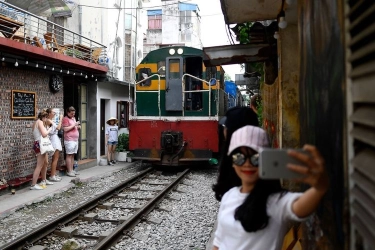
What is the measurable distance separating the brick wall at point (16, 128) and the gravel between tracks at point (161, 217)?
1341mm

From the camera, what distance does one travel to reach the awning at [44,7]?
12.4 metres

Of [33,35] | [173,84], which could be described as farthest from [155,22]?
[173,84]

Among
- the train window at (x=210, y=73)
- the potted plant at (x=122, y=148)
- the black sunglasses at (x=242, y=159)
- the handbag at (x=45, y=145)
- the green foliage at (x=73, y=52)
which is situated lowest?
the potted plant at (x=122, y=148)

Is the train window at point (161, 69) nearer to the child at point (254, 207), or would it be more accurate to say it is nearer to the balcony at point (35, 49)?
the balcony at point (35, 49)

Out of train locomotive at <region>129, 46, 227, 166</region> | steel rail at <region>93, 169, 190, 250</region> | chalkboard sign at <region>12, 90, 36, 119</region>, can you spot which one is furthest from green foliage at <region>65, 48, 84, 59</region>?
steel rail at <region>93, 169, 190, 250</region>

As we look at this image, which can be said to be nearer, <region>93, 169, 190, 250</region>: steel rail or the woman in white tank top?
<region>93, 169, 190, 250</region>: steel rail

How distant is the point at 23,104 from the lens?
9352 millimetres

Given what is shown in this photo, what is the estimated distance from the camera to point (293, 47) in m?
4.52

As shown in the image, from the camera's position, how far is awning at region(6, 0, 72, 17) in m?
12.4

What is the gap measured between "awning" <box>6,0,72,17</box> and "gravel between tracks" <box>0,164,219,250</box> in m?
6.42

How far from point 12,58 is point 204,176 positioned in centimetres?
583

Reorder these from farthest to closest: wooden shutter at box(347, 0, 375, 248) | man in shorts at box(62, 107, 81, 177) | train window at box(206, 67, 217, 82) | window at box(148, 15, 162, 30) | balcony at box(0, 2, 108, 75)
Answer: window at box(148, 15, 162, 30), train window at box(206, 67, 217, 82), man in shorts at box(62, 107, 81, 177), balcony at box(0, 2, 108, 75), wooden shutter at box(347, 0, 375, 248)

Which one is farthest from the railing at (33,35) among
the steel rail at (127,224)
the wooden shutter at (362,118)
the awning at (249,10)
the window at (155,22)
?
the window at (155,22)

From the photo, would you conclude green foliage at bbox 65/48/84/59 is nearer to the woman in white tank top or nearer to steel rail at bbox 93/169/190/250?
the woman in white tank top
